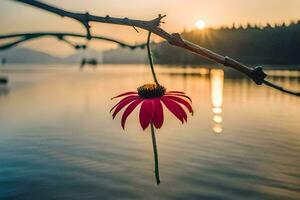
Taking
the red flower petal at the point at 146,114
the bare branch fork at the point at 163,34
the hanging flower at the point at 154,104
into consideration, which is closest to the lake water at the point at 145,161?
the hanging flower at the point at 154,104

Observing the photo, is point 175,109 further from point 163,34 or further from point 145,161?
point 145,161

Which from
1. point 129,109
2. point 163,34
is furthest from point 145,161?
point 163,34

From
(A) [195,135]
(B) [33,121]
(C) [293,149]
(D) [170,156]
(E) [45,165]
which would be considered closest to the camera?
(E) [45,165]

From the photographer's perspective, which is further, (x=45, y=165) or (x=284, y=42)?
(x=284, y=42)

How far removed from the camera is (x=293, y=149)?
3669cm

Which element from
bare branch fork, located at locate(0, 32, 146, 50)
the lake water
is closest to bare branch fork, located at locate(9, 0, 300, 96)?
bare branch fork, located at locate(0, 32, 146, 50)

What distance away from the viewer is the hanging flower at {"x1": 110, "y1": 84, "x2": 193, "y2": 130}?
1.57 m

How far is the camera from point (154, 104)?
1640 mm

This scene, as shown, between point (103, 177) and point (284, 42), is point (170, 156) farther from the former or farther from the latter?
point (284, 42)

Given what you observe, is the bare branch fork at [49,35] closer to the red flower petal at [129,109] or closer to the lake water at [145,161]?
the red flower petal at [129,109]

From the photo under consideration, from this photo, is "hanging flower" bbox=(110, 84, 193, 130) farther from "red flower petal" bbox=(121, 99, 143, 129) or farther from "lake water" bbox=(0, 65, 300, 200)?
"lake water" bbox=(0, 65, 300, 200)

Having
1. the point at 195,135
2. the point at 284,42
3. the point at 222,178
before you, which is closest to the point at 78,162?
the point at 222,178

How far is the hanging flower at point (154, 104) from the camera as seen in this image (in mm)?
1573

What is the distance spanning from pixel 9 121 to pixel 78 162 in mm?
29700
